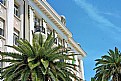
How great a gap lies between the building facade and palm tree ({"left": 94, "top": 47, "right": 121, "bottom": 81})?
9075 millimetres

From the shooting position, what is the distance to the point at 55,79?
27188 mm

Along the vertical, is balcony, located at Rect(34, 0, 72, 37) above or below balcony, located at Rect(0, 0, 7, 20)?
above

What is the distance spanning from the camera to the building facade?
34750mm

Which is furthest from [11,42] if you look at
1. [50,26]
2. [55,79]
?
[50,26]

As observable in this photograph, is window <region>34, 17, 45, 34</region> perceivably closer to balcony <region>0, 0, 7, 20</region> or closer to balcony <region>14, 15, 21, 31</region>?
balcony <region>14, 15, 21, 31</region>

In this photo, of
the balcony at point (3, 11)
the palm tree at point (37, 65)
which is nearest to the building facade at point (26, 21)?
the balcony at point (3, 11)

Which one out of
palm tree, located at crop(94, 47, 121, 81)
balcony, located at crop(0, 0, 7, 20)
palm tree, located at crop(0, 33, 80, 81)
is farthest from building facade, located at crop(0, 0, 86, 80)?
palm tree, located at crop(94, 47, 121, 81)

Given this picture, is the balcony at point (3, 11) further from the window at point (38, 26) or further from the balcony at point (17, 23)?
the window at point (38, 26)

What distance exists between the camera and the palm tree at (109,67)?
4397 cm

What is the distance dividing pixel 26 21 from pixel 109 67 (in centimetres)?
1334

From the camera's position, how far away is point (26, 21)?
3991 centimetres

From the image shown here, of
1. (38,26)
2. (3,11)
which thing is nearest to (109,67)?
(38,26)

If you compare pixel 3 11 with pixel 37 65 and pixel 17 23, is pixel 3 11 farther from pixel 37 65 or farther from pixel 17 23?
pixel 37 65

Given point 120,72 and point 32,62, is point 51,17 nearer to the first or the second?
point 120,72
